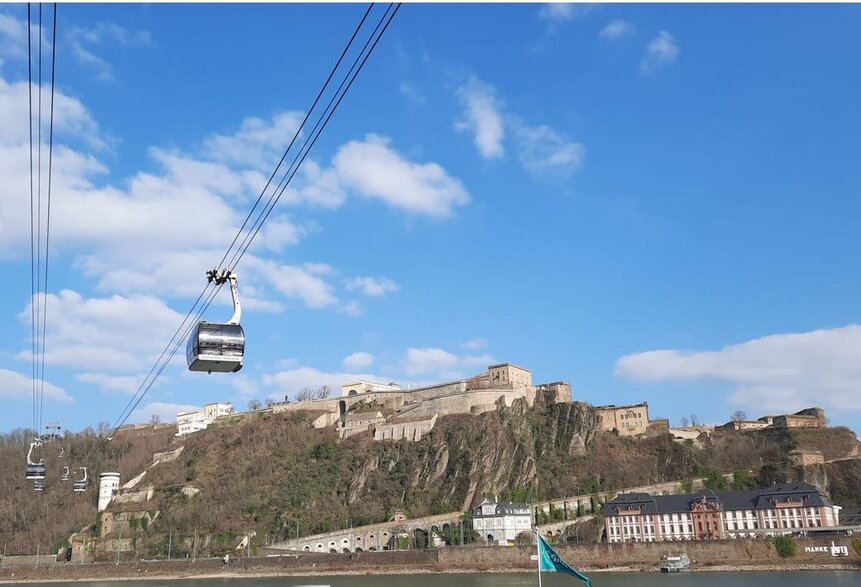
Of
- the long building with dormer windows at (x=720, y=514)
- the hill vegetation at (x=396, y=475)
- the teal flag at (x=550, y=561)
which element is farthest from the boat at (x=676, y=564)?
the teal flag at (x=550, y=561)

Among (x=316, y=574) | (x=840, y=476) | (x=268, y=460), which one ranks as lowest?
(x=316, y=574)

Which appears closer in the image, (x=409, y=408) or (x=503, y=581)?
(x=503, y=581)

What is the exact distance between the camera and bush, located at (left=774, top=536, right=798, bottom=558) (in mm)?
63750

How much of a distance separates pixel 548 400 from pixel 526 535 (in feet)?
110

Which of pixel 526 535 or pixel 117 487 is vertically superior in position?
pixel 117 487

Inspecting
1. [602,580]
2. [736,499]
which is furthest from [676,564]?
[736,499]

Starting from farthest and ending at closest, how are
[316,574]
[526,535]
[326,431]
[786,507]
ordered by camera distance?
[326,431] → [526,535] → [316,574] → [786,507]

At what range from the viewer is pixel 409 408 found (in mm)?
118062

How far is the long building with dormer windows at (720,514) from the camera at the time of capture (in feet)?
236

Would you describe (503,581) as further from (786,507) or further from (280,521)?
(280,521)

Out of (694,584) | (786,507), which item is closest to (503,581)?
(694,584)

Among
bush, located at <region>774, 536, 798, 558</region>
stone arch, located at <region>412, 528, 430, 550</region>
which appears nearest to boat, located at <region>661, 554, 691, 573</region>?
bush, located at <region>774, 536, 798, 558</region>

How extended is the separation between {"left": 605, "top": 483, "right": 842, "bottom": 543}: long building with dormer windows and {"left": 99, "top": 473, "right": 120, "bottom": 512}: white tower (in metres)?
76.0

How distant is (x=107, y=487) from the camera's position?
113 meters
